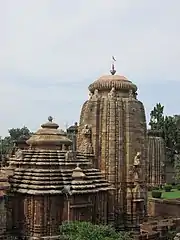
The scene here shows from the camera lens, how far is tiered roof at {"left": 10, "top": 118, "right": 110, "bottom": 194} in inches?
754

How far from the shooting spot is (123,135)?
22859 millimetres

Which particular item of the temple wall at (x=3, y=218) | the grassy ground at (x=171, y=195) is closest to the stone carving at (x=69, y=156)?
→ the temple wall at (x=3, y=218)

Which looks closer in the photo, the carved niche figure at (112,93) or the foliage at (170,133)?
the carved niche figure at (112,93)

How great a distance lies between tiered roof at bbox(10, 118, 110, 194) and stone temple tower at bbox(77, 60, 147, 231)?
50.5 inches

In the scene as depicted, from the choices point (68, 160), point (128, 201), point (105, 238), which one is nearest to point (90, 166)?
point (68, 160)

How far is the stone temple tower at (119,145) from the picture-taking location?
22609 millimetres

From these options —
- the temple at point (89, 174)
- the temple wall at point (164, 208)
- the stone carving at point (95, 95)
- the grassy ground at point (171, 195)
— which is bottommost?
the temple wall at point (164, 208)

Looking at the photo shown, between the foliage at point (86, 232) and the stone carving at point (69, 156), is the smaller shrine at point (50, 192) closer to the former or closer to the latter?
the stone carving at point (69, 156)

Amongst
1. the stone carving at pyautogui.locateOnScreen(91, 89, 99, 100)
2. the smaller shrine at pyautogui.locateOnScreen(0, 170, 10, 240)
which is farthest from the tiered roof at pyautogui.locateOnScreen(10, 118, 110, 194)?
the stone carving at pyautogui.locateOnScreen(91, 89, 99, 100)

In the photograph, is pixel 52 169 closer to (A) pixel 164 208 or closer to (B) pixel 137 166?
(B) pixel 137 166

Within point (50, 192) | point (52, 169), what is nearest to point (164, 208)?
point (52, 169)

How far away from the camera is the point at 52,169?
64.8 ft

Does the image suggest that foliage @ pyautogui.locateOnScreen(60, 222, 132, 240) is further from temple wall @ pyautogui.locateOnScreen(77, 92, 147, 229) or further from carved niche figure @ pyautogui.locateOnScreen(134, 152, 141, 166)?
carved niche figure @ pyautogui.locateOnScreen(134, 152, 141, 166)

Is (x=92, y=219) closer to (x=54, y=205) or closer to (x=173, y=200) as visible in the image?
(x=54, y=205)
